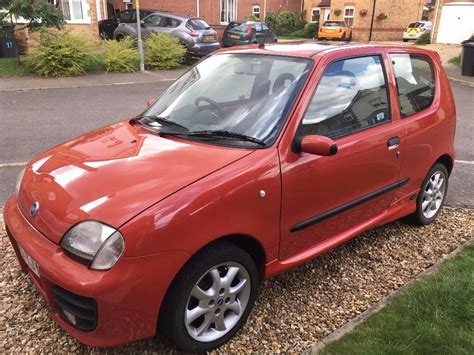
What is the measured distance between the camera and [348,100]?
10.7 ft

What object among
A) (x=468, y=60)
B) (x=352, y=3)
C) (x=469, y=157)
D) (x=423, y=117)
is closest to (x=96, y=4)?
(x=468, y=60)

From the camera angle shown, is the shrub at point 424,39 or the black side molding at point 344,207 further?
the shrub at point 424,39

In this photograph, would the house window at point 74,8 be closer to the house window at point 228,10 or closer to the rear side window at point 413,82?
the house window at point 228,10

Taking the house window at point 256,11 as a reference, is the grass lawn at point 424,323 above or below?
below

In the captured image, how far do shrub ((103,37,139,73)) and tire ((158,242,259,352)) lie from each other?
42.8 ft

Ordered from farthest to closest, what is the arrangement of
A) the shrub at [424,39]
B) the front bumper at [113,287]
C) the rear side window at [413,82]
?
1. the shrub at [424,39]
2. the rear side window at [413,82]
3. the front bumper at [113,287]

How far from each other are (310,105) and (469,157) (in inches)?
180

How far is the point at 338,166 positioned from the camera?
120 inches

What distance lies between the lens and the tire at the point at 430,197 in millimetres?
4161

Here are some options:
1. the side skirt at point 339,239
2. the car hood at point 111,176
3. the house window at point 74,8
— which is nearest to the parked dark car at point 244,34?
the house window at point 74,8

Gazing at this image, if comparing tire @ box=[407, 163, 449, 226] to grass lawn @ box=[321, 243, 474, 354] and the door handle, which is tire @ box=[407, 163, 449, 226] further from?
grass lawn @ box=[321, 243, 474, 354]

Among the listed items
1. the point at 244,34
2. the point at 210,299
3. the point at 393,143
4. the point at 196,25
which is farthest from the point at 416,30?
the point at 210,299

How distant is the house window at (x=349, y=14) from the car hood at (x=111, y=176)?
39045 millimetres

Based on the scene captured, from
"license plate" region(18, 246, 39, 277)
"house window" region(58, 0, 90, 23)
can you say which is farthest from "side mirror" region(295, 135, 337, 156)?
"house window" region(58, 0, 90, 23)
